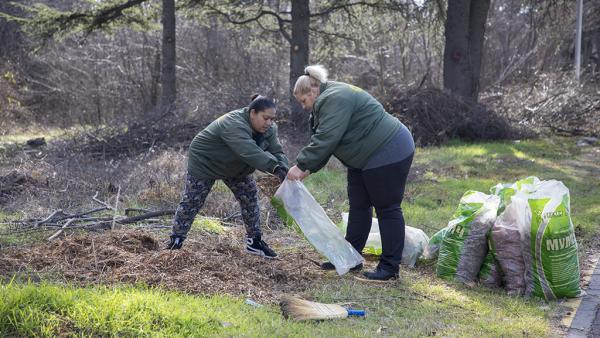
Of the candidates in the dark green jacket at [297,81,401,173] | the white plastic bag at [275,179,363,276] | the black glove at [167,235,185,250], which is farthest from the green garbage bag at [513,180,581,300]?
the black glove at [167,235,185,250]

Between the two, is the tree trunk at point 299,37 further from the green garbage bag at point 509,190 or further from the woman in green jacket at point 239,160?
the green garbage bag at point 509,190

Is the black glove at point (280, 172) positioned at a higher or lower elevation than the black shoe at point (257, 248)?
higher

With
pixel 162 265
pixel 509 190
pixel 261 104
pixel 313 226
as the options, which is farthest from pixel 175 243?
pixel 509 190

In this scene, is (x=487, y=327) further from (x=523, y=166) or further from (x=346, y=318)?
(x=523, y=166)

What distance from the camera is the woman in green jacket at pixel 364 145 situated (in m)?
5.14

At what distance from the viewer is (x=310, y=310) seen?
171 inches

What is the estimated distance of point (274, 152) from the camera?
5.83 metres

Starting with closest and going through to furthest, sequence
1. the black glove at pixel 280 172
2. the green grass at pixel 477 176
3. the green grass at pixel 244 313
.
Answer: the green grass at pixel 244 313 → the black glove at pixel 280 172 → the green grass at pixel 477 176

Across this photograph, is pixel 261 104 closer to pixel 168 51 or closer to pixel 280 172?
pixel 280 172

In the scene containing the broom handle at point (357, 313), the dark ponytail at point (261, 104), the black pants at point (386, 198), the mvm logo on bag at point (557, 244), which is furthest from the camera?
the dark ponytail at point (261, 104)

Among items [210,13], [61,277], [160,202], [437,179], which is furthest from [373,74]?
[61,277]

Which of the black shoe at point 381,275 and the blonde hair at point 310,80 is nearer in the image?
the blonde hair at point 310,80

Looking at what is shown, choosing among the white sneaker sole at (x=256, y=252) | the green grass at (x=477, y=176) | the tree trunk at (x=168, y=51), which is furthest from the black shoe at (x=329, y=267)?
the tree trunk at (x=168, y=51)

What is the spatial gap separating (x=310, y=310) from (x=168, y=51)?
1324cm
